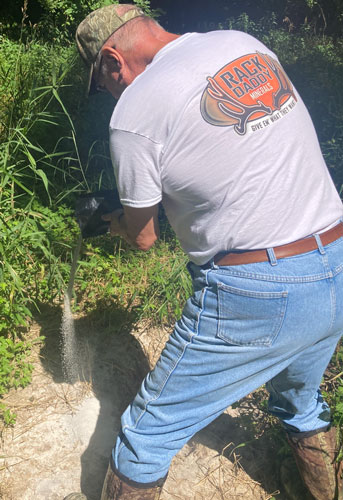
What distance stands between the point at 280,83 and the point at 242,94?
0.66 ft

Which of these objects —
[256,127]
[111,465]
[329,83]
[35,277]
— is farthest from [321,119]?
[111,465]

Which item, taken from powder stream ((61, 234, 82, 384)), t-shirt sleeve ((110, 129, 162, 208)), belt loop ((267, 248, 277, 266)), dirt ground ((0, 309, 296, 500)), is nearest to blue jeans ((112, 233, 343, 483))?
belt loop ((267, 248, 277, 266))

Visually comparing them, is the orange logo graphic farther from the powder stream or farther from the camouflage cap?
the powder stream

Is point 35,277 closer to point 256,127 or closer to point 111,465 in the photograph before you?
point 111,465

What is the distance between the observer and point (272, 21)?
8.12 meters

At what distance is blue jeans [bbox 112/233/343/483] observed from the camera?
5.77 feet

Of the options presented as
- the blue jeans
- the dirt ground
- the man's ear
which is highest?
the man's ear

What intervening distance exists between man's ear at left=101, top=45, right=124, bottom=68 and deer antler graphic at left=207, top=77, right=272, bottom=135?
420 mm

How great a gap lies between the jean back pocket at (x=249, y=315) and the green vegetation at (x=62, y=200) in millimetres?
937

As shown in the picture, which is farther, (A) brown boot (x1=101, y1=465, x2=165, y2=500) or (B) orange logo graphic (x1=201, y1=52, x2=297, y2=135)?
(A) brown boot (x1=101, y1=465, x2=165, y2=500)

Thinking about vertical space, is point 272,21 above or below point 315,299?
below

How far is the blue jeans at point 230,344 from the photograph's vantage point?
69.3 inches

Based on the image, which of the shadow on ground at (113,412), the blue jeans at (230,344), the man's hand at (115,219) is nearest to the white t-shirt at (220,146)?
the blue jeans at (230,344)

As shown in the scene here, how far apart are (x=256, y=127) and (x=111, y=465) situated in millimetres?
1401
